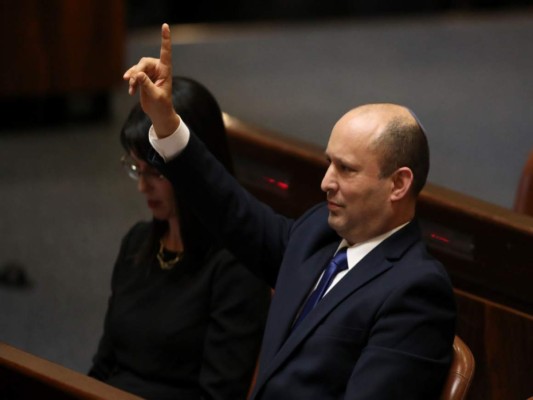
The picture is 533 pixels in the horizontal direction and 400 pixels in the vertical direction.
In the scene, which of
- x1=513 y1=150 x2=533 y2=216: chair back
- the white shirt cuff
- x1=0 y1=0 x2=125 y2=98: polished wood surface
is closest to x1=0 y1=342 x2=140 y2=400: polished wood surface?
the white shirt cuff

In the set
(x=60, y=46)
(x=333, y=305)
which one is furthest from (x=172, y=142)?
(x=60, y=46)

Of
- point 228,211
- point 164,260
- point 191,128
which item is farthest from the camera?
point 164,260

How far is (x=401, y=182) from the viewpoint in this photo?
1.68m

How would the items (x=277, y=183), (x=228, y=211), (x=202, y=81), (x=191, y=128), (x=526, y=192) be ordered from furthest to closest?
(x=202, y=81) < (x=526, y=192) < (x=277, y=183) < (x=191, y=128) < (x=228, y=211)

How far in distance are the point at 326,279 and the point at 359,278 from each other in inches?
3.3

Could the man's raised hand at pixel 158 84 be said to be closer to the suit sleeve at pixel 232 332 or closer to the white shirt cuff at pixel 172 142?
the white shirt cuff at pixel 172 142

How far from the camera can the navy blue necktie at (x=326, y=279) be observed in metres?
1.75

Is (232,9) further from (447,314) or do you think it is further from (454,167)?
(447,314)

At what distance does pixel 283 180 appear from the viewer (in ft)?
7.83

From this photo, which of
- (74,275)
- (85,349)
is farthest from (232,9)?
(85,349)

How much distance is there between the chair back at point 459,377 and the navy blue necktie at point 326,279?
22 cm

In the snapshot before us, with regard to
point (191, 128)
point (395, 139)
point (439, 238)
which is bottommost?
point (439, 238)

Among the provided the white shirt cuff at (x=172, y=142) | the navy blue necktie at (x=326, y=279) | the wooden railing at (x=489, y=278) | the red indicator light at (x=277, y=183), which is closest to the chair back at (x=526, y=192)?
the wooden railing at (x=489, y=278)

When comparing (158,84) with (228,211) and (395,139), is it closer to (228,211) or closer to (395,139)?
(228,211)
